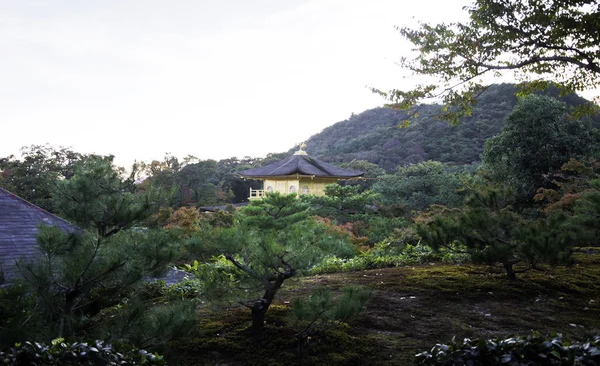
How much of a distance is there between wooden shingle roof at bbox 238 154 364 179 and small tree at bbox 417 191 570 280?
47.9 ft

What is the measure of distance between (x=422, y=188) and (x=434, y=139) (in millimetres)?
15074

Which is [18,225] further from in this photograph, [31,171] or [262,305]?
[31,171]

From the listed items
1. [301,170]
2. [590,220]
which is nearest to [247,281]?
[590,220]

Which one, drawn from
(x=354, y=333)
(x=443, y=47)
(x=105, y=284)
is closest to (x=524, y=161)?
(x=443, y=47)

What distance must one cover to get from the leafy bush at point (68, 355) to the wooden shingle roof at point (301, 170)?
16.8 metres

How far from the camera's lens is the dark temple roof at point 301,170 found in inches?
742

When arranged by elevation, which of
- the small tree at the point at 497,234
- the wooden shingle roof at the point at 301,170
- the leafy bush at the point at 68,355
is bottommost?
the leafy bush at the point at 68,355

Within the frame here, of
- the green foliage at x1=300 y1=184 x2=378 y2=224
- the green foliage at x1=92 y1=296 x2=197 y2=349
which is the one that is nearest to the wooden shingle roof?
the green foliage at x1=300 y1=184 x2=378 y2=224

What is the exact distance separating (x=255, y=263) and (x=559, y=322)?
7.48ft

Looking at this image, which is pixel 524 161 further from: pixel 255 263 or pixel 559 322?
pixel 255 263

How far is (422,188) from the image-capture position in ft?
57.7

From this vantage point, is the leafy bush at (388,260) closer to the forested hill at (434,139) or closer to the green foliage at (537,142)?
the green foliage at (537,142)

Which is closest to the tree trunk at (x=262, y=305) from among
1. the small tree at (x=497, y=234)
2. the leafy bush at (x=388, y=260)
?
the small tree at (x=497, y=234)

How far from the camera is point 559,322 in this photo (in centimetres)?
328
